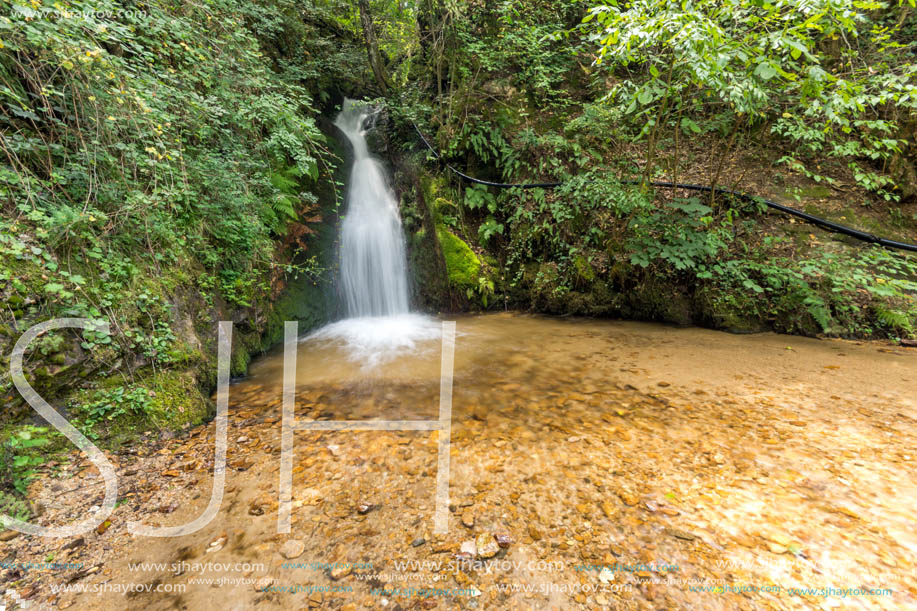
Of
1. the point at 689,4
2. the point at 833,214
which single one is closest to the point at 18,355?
the point at 689,4

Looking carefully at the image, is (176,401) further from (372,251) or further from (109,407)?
(372,251)

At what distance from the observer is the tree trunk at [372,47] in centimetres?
834

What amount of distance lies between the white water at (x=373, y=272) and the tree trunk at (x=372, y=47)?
7.42ft

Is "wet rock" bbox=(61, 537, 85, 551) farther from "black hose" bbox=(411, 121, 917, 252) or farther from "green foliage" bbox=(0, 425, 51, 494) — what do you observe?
"black hose" bbox=(411, 121, 917, 252)

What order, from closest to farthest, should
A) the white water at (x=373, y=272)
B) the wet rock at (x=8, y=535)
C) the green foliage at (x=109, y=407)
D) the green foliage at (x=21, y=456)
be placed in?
1. the wet rock at (x=8, y=535)
2. the green foliage at (x=21, y=456)
3. the green foliage at (x=109, y=407)
4. the white water at (x=373, y=272)

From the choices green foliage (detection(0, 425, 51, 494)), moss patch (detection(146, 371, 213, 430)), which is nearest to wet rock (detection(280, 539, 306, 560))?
green foliage (detection(0, 425, 51, 494))

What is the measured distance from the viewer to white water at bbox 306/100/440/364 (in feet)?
19.2

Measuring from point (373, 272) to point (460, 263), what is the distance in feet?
6.48

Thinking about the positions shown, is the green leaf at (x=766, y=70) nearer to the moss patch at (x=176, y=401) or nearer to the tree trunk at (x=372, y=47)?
the moss patch at (x=176, y=401)

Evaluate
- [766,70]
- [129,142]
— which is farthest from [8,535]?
[766,70]

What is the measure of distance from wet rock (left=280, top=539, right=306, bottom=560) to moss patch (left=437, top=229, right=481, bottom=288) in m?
5.30

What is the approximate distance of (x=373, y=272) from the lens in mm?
7211

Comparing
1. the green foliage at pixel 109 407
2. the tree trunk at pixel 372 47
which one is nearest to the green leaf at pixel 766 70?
the green foliage at pixel 109 407

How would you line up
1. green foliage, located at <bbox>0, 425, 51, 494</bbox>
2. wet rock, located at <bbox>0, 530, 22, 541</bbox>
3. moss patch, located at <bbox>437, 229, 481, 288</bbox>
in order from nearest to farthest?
wet rock, located at <bbox>0, 530, 22, 541</bbox> < green foliage, located at <bbox>0, 425, 51, 494</bbox> < moss patch, located at <bbox>437, 229, 481, 288</bbox>
